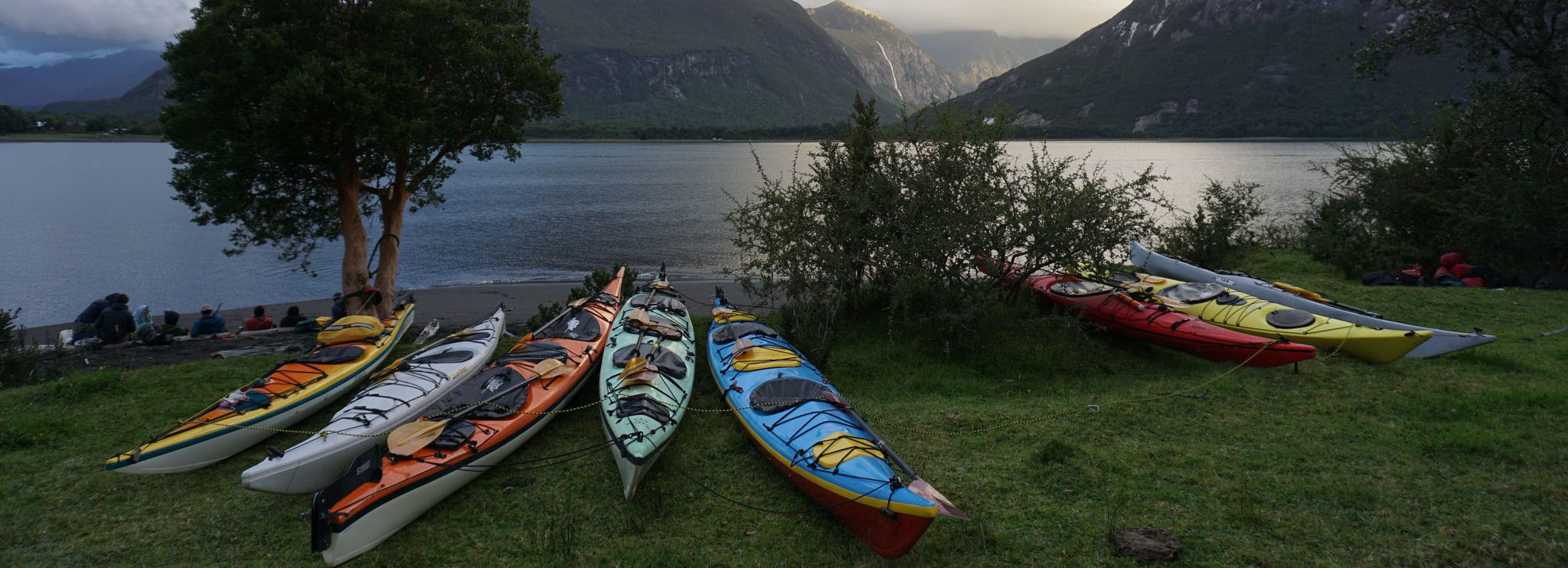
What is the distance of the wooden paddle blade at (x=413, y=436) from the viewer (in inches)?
286

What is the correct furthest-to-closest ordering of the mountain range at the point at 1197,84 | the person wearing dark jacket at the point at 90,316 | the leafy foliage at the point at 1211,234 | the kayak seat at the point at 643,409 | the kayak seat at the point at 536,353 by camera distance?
the mountain range at the point at 1197,84 → the leafy foliage at the point at 1211,234 → the person wearing dark jacket at the point at 90,316 → the kayak seat at the point at 536,353 → the kayak seat at the point at 643,409

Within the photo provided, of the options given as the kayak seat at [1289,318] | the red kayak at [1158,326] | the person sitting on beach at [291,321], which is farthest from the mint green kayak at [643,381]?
the person sitting on beach at [291,321]

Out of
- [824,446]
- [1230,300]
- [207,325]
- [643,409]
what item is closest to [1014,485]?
[824,446]

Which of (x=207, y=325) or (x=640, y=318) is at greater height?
(x=640, y=318)

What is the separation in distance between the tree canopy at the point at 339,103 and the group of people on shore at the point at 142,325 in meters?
1.85

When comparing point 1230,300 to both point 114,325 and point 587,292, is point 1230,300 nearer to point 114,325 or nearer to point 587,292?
point 587,292

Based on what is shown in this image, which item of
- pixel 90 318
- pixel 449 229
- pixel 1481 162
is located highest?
pixel 1481 162

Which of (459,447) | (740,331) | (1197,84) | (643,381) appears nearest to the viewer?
(459,447)

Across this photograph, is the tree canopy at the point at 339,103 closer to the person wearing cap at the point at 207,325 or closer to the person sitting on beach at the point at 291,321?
the person wearing cap at the point at 207,325

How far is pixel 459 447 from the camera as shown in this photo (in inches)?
302

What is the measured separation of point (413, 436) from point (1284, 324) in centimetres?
1344

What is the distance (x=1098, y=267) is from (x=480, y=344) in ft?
Answer: 35.0

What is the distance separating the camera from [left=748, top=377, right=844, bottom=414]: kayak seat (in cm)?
866

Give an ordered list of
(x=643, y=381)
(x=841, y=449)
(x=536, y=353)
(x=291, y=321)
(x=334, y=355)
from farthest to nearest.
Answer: (x=291, y=321)
(x=334, y=355)
(x=536, y=353)
(x=643, y=381)
(x=841, y=449)
